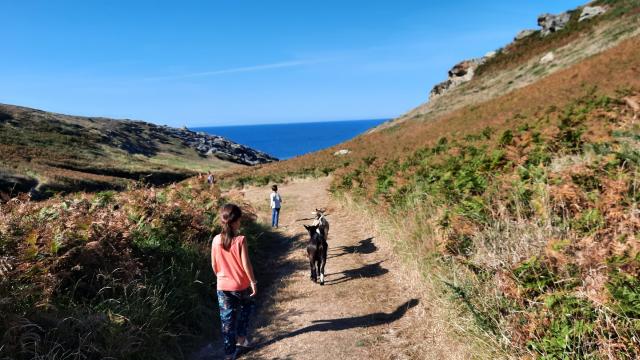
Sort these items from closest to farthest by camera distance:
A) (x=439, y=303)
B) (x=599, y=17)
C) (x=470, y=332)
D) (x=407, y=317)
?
(x=470, y=332) → (x=439, y=303) → (x=407, y=317) → (x=599, y=17)

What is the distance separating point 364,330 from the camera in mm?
6793

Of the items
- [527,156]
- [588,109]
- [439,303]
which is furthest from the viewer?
[588,109]

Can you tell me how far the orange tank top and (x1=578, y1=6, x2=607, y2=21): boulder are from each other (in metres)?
54.0

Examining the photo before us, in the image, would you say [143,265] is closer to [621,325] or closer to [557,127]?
[621,325]

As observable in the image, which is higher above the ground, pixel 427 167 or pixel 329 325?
pixel 427 167

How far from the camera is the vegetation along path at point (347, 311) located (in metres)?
6.14

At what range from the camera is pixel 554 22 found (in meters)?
51.8

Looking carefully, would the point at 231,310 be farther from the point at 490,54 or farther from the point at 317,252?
the point at 490,54

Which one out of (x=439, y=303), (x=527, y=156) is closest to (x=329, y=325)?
(x=439, y=303)

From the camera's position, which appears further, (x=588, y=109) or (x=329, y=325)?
(x=588, y=109)

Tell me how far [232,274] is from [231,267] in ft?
0.32

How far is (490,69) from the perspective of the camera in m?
53.2

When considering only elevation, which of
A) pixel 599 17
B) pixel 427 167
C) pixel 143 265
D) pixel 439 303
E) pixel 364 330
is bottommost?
pixel 364 330

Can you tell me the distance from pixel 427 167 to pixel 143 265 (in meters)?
8.46
